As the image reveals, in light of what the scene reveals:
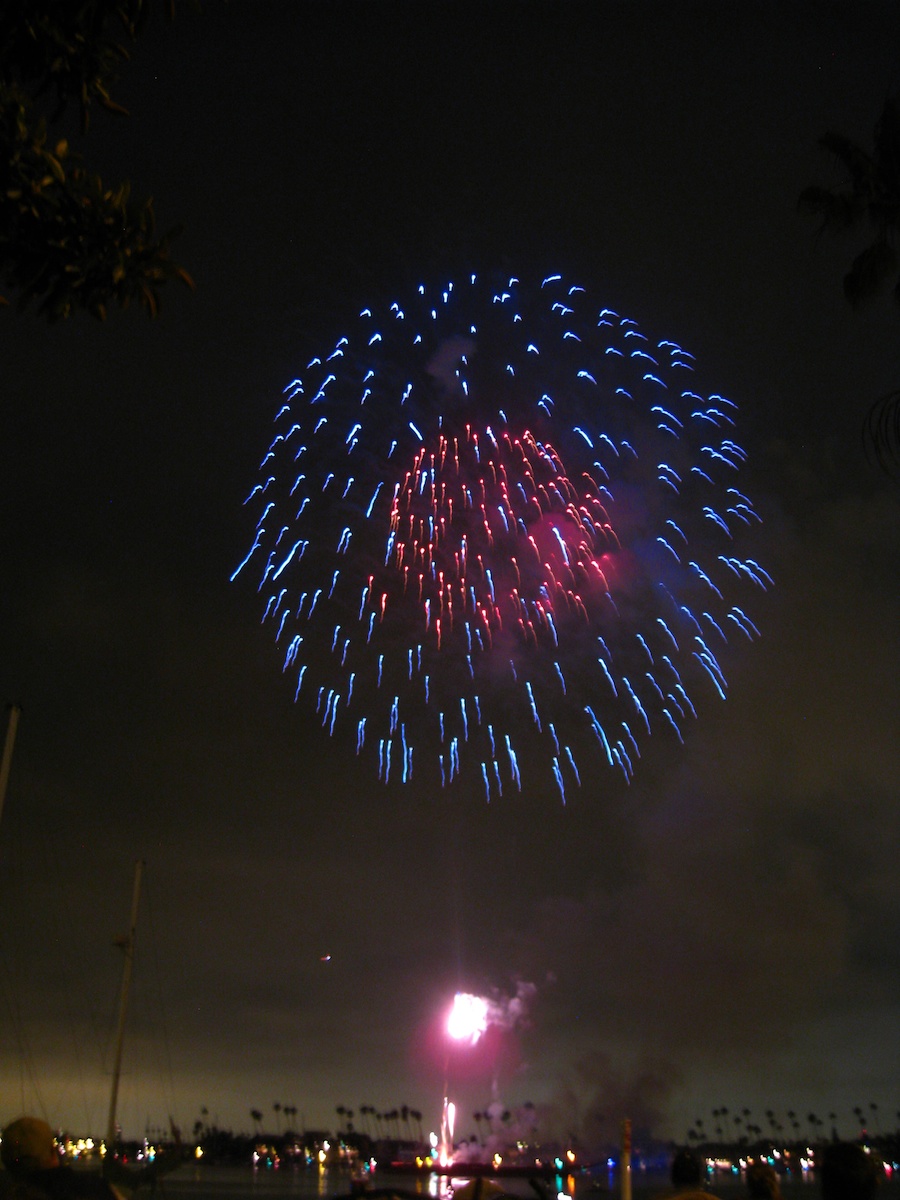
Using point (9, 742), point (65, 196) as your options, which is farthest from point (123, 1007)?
point (65, 196)

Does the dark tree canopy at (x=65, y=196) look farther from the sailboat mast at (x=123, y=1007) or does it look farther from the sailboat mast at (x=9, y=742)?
the sailboat mast at (x=123, y=1007)

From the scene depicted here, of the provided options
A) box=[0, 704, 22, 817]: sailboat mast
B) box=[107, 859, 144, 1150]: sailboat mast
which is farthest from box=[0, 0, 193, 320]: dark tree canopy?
box=[107, 859, 144, 1150]: sailboat mast

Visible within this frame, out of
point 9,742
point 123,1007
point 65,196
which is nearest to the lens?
point 65,196

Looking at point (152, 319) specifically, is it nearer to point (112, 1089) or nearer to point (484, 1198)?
point (484, 1198)

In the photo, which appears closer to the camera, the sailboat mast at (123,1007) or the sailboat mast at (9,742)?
the sailboat mast at (9,742)

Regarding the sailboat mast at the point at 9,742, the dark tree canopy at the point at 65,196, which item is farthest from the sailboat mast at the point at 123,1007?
the dark tree canopy at the point at 65,196

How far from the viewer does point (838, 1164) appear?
4102mm

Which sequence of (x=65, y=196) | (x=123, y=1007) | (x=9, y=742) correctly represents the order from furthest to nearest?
(x=123, y=1007)
(x=9, y=742)
(x=65, y=196)

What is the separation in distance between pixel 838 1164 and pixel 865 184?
578 inches

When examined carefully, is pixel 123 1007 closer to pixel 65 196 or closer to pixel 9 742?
pixel 9 742

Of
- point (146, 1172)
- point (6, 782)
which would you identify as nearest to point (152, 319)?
point (146, 1172)

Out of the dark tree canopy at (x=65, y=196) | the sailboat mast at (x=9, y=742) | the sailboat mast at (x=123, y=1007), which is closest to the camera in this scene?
the dark tree canopy at (x=65, y=196)

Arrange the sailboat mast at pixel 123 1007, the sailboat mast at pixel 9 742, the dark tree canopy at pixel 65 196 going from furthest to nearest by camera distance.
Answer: the sailboat mast at pixel 123 1007 → the sailboat mast at pixel 9 742 → the dark tree canopy at pixel 65 196

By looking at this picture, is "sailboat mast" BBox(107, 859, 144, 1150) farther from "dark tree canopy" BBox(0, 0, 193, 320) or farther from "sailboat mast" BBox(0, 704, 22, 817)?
"dark tree canopy" BBox(0, 0, 193, 320)
